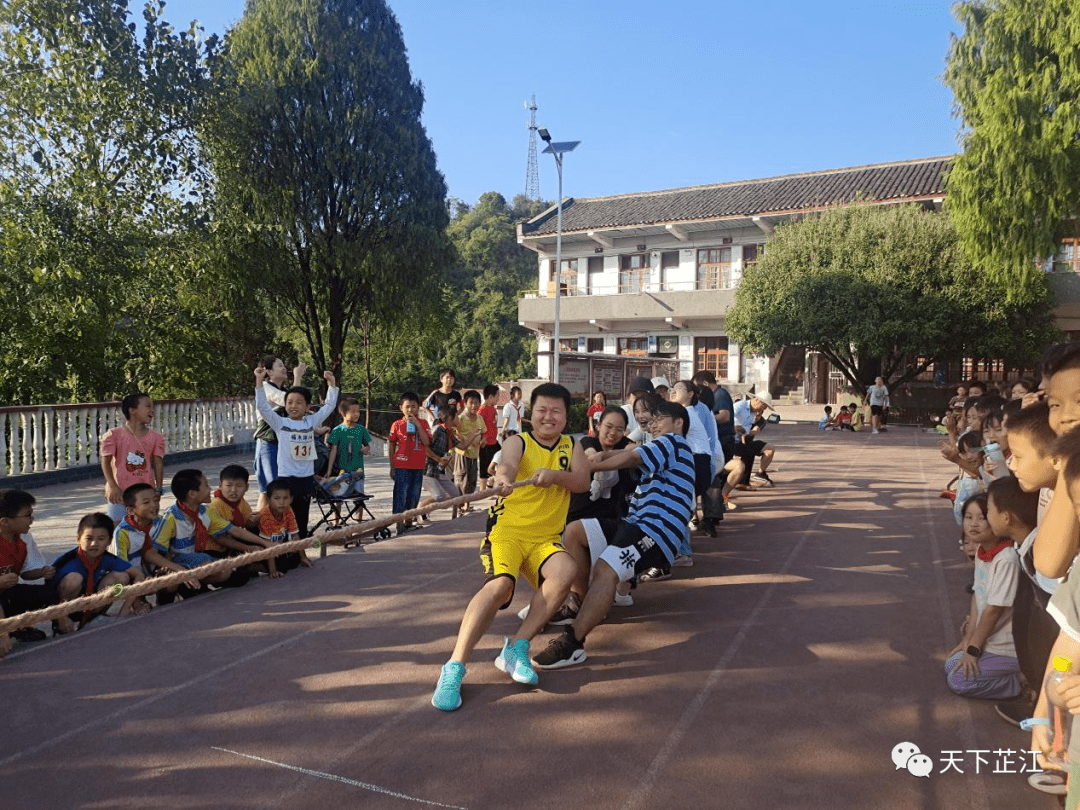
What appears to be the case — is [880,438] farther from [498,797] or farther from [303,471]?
[498,797]

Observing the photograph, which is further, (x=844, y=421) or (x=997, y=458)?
(x=844, y=421)

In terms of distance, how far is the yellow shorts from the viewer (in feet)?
13.2

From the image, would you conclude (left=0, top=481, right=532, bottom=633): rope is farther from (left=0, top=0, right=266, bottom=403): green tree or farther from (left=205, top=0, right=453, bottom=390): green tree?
(left=205, top=0, right=453, bottom=390): green tree

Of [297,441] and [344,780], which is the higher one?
[297,441]

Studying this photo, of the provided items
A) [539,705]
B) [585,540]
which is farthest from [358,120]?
[539,705]

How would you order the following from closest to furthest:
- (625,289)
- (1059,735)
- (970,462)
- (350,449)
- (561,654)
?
(1059,735), (561,654), (970,462), (350,449), (625,289)

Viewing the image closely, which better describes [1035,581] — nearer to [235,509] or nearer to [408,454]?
[235,509]

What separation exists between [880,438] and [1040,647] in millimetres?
18207

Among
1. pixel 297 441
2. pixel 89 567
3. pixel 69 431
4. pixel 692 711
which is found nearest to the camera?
pixel 692 711

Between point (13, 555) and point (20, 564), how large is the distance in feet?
0.20

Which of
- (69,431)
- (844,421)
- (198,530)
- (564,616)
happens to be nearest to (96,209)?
(69,431)

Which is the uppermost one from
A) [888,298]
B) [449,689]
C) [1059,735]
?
[888,298]

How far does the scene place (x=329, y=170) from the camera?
60.0 ft

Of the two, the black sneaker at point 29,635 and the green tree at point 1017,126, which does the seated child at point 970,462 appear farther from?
the green tree at point 1017,126
